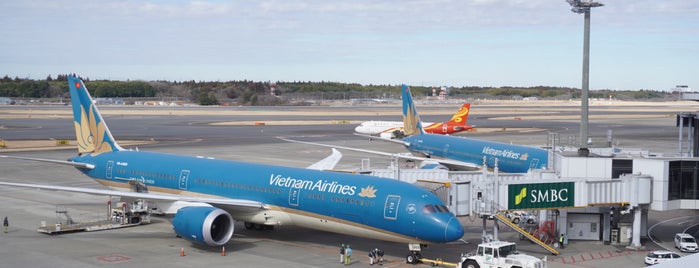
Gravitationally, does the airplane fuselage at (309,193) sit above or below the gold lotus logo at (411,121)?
below

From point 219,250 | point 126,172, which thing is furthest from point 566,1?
point 126,172

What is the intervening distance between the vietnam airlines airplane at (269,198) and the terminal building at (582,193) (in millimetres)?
2722

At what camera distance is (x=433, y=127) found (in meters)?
111

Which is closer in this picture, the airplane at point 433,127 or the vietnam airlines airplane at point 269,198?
the vietnam airlines airplane at point 269,198

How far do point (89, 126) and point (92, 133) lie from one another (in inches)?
18.1

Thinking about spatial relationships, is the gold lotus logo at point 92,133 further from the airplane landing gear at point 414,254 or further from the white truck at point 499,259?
the white truck at point 499,259

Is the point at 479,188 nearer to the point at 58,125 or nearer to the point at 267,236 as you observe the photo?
the point at 267,236

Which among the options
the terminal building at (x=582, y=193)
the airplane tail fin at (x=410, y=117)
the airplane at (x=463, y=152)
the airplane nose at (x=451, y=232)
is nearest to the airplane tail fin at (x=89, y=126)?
the terminal building at (x=582, y=193)

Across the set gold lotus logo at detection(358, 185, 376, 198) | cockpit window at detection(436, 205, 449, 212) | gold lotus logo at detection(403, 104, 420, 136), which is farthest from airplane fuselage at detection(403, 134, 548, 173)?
gold lotus logo at detection(358, 185, 376, 198)

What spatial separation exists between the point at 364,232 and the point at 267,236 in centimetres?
724

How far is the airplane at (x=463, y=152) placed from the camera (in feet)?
177

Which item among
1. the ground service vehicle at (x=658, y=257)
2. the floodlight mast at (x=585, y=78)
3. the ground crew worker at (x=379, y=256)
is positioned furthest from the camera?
the floodlight mast at (x=585, y=78)

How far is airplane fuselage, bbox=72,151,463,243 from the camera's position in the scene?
1256 inches

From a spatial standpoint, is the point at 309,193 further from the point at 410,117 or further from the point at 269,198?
the point at 410,117
